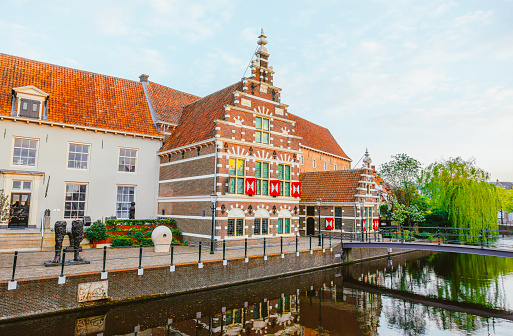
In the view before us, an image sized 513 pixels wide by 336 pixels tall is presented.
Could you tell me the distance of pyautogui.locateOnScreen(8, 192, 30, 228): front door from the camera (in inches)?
686

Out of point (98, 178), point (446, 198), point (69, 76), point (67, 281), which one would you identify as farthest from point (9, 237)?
point (446, 198)

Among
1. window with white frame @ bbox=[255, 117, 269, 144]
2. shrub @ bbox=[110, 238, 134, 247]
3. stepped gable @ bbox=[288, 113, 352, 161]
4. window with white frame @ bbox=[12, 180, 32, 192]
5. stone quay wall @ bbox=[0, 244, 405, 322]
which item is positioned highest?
stepped gable @ bbox=[288, 113, 352, 161]

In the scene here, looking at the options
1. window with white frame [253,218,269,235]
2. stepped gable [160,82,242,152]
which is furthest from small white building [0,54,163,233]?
window with white frame [253,218,269,235]

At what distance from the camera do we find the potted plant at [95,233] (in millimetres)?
16812

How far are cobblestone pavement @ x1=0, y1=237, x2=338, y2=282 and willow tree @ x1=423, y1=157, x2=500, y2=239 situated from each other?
16.1 metres

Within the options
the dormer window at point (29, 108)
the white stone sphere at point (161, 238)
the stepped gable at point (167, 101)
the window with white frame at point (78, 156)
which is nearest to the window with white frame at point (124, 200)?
the window with white frame at point (78, 156)

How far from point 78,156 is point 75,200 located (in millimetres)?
2758

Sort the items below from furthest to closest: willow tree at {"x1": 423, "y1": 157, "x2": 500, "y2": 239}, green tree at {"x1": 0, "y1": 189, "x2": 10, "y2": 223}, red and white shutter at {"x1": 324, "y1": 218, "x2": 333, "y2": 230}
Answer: willow tree at {"x1": 423, "y1": 157, "x2": 500, "y2": 239} < red and white shutter at {"x1": 324, "y1": 218, "x2": 333, "y2": 230} < green tree at {"x1": 0, "y1": 189, "x2": 10, "y2": 223}

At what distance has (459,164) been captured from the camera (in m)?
29.9

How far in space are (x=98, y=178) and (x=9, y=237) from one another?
5.77m

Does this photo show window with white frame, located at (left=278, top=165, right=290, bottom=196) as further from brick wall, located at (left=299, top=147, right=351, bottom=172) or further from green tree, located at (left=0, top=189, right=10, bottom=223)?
green tree, located at (left=0, top=189, right=10, bottom=223)

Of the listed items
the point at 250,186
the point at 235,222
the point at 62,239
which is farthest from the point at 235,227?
the point at 62,239

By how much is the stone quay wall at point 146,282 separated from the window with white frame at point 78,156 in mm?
11380

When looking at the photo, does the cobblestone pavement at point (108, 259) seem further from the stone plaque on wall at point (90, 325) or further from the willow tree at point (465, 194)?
the willow tree at point (465, 194)
